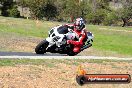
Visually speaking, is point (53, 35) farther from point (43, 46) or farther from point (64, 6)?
point (64, 6)

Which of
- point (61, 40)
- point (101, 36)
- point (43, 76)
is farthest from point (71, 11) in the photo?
point (61, 40)

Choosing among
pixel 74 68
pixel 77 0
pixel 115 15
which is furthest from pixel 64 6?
pixel 74 68

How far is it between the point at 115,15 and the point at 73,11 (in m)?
15.9

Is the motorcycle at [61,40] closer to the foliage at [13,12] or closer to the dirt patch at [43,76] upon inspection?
the dirt patch at [43,76]

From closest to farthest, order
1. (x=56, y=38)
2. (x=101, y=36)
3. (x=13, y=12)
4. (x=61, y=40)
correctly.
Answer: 1. (x=61, y=40)
2. (x=56, y=38)
3. (x=101, y=36)
4. (x=13, y=12)

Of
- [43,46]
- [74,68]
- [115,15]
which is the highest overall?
[43,46]

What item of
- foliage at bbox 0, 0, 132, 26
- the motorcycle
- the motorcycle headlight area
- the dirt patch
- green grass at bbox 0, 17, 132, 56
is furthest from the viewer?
foliage at bbox 0, 0, 132, 26

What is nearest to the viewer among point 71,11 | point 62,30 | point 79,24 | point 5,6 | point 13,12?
point 79,24

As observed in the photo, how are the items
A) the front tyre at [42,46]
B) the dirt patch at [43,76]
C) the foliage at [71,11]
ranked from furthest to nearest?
the foliage at [71,11], the dirt patch at [43,76], the front tyre at [42,46]

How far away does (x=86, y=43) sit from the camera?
47.5 ft

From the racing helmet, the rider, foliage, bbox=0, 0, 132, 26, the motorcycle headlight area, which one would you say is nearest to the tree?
foliage, bbox=0, 0, 132, 26

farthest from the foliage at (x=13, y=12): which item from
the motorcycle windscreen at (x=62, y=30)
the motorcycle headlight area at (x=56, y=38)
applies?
the motorcycle windscreen at (x=62, y=30)

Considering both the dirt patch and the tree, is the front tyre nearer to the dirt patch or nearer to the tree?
the dirt patch

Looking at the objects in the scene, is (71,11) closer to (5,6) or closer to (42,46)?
(5,6)
